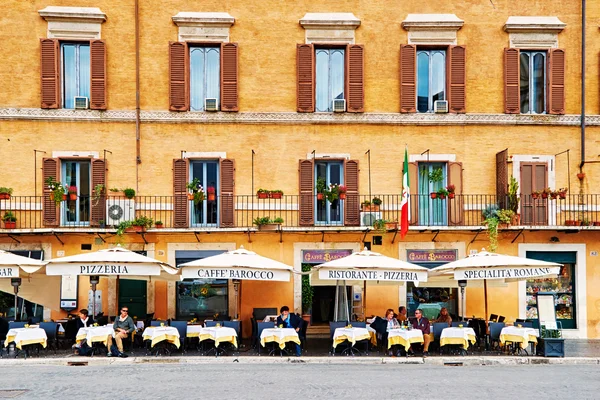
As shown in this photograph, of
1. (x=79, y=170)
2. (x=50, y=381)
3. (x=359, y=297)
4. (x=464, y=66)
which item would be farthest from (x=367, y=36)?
(x=50, y=381)

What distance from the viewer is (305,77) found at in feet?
78.4

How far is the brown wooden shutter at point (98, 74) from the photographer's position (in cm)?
2350

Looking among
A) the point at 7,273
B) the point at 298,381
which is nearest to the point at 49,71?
the point at 7,273

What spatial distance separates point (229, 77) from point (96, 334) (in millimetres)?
9149

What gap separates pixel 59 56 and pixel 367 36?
941 cm

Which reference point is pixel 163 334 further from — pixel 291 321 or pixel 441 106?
pixel 441 106

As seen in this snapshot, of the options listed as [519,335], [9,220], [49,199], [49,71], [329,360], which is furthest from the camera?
[49,71]

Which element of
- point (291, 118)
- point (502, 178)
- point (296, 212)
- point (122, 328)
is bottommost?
point (122, 328)

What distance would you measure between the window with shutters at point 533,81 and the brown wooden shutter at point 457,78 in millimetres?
1998

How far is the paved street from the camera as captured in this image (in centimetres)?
1348

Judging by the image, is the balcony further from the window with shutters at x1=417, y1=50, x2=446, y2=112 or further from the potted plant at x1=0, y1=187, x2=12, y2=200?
the window with shutters at x1=417, y1=50, x2=446, y2=112

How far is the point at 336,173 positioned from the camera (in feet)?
79.6

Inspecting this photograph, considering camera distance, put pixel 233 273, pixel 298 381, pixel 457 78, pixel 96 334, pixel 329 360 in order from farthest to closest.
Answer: pixel 457 78, pixel 233 273, pixel 96 334, pixel 329 360, pixel 298 381

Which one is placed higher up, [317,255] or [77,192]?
[77,192]
